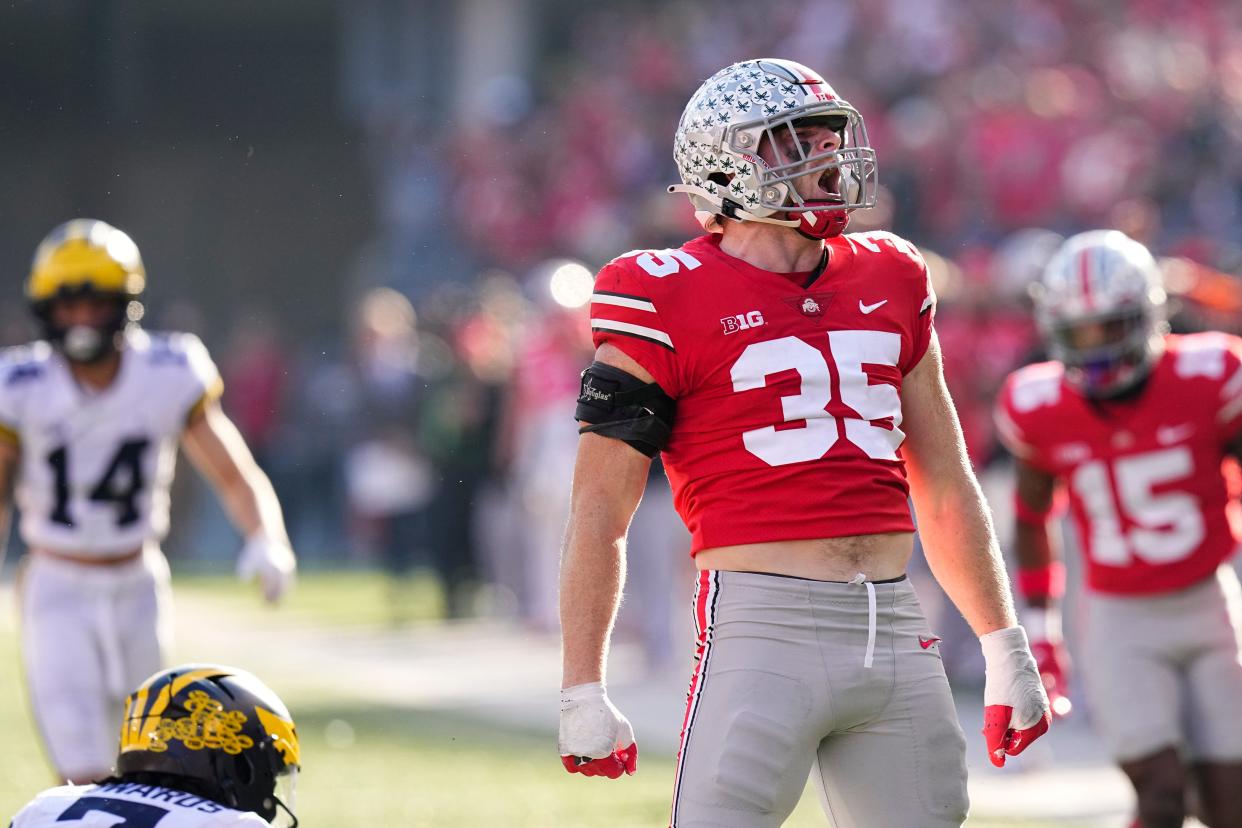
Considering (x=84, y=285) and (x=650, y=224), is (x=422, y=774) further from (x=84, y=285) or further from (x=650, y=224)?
(x=650, y=224)

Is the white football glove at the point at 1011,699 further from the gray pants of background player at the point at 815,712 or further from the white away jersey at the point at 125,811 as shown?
the white away jersey at the point at 125,811

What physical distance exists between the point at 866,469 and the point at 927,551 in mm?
395

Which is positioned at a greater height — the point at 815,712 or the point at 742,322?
the point at 742,322

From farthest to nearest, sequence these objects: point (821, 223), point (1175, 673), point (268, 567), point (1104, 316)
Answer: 1. point (268, 567)
2. point (1104, 316)
3. point (1175, 673)
4. point (821, 223)

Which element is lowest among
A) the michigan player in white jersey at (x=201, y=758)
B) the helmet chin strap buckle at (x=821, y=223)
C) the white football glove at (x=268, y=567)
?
the white football glove at (x=268, y=567)

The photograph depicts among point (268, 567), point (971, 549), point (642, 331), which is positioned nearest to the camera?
point (642, 331)

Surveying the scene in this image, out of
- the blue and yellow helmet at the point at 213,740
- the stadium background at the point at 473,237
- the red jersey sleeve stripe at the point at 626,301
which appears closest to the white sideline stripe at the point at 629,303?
the red jersey sleeve stripe at the point at 626,301

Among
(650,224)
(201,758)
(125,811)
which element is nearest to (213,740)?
(201,758)

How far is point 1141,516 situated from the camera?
571cm

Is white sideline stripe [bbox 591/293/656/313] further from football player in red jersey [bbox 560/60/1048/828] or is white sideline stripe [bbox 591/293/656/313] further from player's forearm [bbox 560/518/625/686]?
player's forearm [bbox 560/518/625/686]

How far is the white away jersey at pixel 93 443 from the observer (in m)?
5.85

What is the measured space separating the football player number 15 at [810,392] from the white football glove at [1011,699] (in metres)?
0.49

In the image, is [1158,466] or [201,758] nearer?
[201,758]

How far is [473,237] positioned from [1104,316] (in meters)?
14.4
